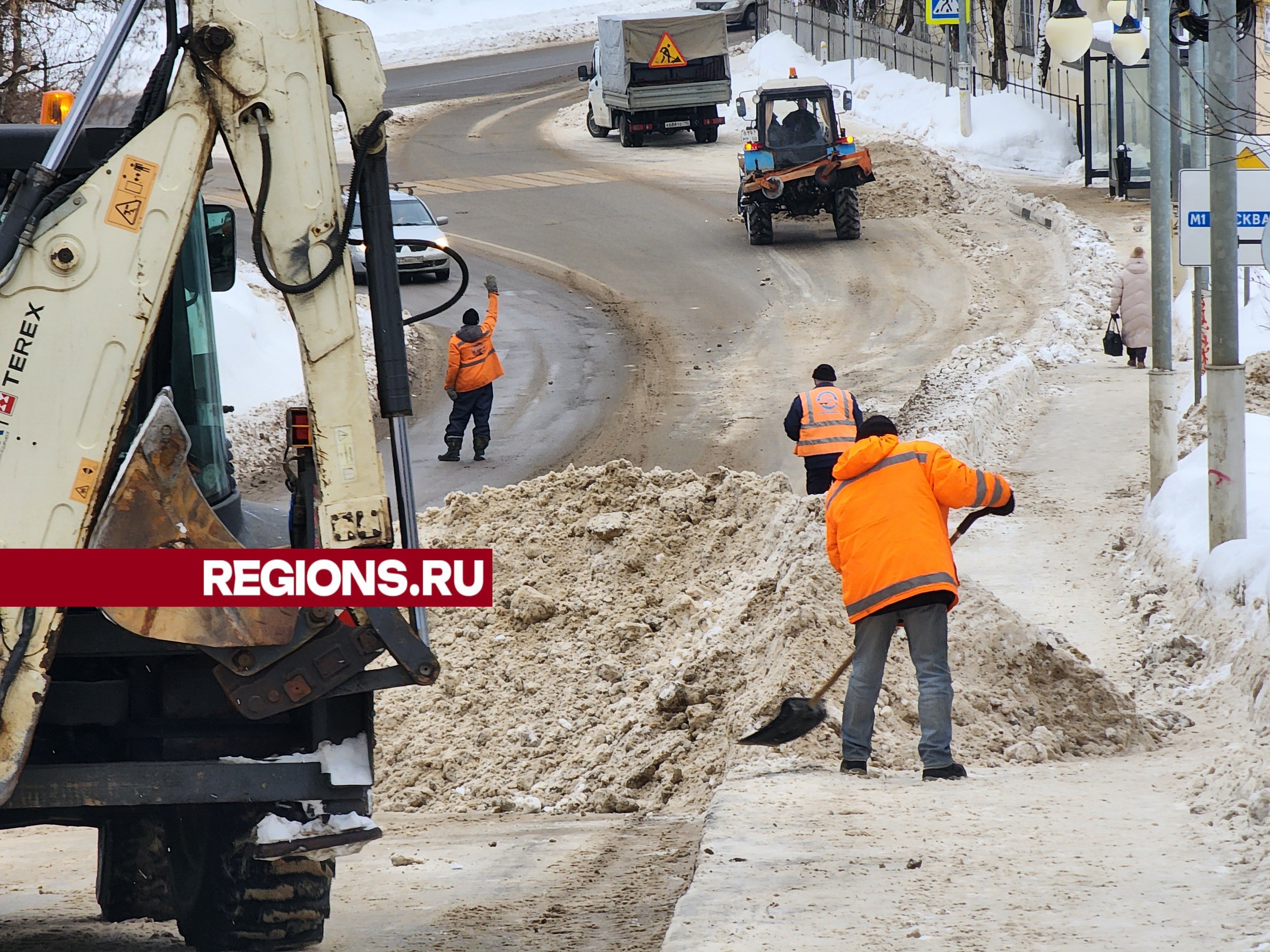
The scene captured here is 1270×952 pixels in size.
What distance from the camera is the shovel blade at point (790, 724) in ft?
24.9

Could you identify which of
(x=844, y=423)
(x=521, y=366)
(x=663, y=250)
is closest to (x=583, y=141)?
(x=663, y=250)

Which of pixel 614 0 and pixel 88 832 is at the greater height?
pixel 614 0

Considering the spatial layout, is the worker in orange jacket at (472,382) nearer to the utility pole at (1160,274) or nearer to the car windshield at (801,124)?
the utility pole at (1160,274)

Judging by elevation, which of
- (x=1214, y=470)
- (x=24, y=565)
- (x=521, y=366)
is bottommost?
(x=521, y=366)

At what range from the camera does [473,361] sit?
54.1 feet

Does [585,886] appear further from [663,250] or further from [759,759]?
[663,250]

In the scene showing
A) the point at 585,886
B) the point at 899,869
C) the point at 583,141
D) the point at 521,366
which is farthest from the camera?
the point at 583,141

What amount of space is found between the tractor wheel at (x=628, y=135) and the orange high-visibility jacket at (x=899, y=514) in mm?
28073

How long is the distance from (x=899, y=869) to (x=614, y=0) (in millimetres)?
53966

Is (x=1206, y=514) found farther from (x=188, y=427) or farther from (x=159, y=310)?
(x=159, y=310)

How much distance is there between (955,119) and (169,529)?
101 ft

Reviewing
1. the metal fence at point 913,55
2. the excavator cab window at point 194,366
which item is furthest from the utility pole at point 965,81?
the excavator cab window at point 194,366

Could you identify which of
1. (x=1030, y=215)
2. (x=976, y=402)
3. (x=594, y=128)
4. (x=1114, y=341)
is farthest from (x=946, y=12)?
(x=976, y=402)

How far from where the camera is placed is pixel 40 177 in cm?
449
